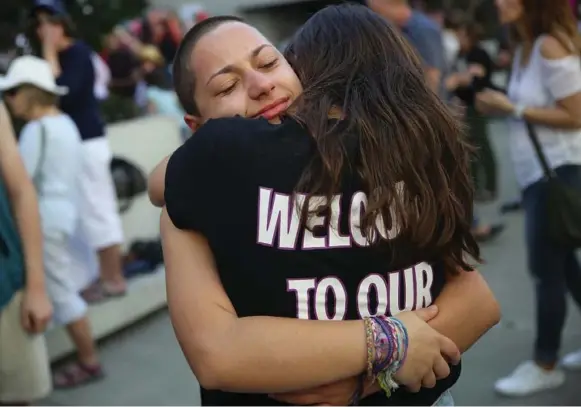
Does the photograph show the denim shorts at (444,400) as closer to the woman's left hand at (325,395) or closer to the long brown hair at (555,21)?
the woman's left hand at (325,395)

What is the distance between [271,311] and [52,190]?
2.99 metres

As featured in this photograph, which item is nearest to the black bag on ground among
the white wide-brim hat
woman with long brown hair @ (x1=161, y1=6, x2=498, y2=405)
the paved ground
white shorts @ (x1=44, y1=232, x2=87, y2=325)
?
the paved ground

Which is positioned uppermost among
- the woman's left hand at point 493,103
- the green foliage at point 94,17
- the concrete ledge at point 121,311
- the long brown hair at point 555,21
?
Answer: the long brown hair at point 555,21

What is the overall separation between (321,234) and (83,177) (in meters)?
3.70

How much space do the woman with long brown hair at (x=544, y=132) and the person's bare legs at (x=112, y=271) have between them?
7.82ft

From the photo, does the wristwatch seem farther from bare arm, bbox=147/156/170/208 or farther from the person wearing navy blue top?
the person wearing navy blue top

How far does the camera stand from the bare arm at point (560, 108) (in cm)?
344

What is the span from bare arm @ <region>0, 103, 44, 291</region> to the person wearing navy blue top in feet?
7.35

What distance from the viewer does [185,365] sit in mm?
4410

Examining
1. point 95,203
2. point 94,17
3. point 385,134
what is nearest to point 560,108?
point 385,134

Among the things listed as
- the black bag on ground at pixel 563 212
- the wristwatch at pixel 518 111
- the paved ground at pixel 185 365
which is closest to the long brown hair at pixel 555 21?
the wristwatch at pixel 518 111

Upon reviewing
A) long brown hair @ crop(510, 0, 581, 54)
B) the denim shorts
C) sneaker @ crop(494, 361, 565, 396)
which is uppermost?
long brown hair @ crop(510, 0, 581, 54)

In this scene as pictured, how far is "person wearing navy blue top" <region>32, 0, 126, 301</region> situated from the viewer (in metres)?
4.80

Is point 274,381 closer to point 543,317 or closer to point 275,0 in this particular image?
point 543,317
